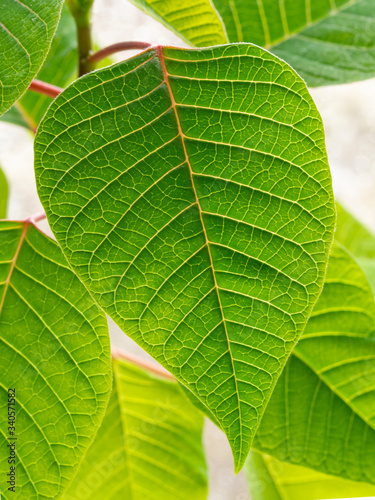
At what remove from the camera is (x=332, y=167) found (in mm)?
1558

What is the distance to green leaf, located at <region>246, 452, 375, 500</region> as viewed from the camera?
2.21 feet

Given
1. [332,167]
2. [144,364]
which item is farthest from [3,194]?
[332,167]

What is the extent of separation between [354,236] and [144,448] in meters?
0.51

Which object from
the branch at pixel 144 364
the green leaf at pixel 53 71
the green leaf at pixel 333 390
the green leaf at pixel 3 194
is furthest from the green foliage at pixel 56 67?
the green leaf at pixel 333 390

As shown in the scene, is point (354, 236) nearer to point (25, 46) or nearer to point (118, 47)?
point (118, 47)

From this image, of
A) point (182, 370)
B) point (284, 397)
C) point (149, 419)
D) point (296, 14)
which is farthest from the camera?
point (149, 419)

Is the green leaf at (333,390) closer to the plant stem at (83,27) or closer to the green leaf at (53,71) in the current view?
the plant stem at (83,27)

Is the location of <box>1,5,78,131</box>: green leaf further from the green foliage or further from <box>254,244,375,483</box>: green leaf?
<box>254,244,375,483</box>: green leaf

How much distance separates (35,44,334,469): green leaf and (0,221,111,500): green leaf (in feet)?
0.29

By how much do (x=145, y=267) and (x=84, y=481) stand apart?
477mm

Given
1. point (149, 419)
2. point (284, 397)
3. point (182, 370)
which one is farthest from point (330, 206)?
point (149, 419)

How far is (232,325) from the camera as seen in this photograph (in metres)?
0.31

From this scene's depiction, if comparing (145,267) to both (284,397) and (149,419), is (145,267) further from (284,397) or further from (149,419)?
(149,419)

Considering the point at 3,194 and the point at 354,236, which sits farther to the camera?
the point at 354,236
